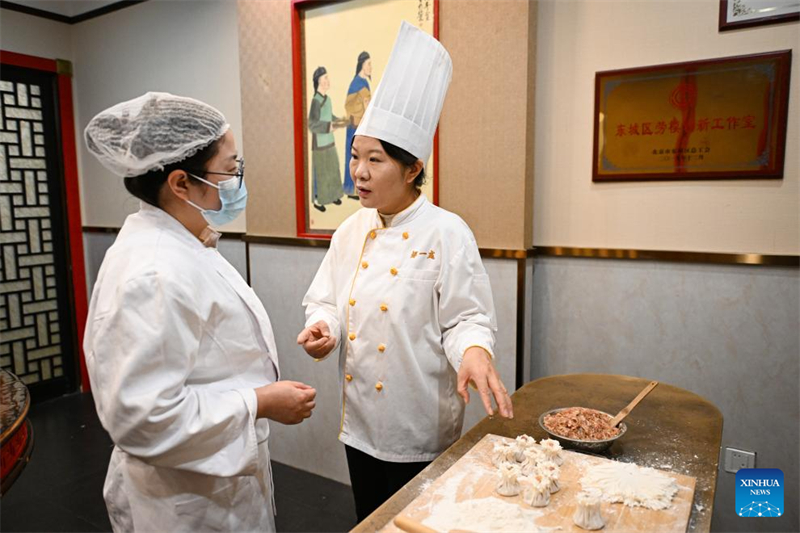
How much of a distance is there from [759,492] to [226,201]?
6.65ft

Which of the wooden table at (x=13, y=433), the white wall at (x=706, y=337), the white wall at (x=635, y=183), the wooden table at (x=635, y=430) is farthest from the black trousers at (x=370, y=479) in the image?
the white wall at (x=635, y=183)

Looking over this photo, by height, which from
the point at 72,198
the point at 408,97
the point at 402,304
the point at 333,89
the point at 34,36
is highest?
the point at 34,36

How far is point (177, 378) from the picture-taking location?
1080 mm

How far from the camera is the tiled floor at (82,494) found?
2.63m

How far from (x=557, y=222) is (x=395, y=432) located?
1283mm

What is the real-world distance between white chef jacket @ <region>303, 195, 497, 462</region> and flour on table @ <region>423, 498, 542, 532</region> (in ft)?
1.72

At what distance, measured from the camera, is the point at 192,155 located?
4.03ft

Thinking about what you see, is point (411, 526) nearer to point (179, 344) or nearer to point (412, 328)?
point (179, 344)

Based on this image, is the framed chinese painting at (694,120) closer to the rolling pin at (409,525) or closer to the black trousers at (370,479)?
the black trousers at (370,479)

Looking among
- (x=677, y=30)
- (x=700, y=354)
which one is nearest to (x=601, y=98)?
(x=677, y=30)

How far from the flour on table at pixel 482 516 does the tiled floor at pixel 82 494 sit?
177cm

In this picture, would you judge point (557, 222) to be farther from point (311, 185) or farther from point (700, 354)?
point (311, 185)

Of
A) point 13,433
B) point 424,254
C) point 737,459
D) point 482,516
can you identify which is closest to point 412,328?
point 424,254

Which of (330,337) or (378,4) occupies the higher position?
(378,4)
